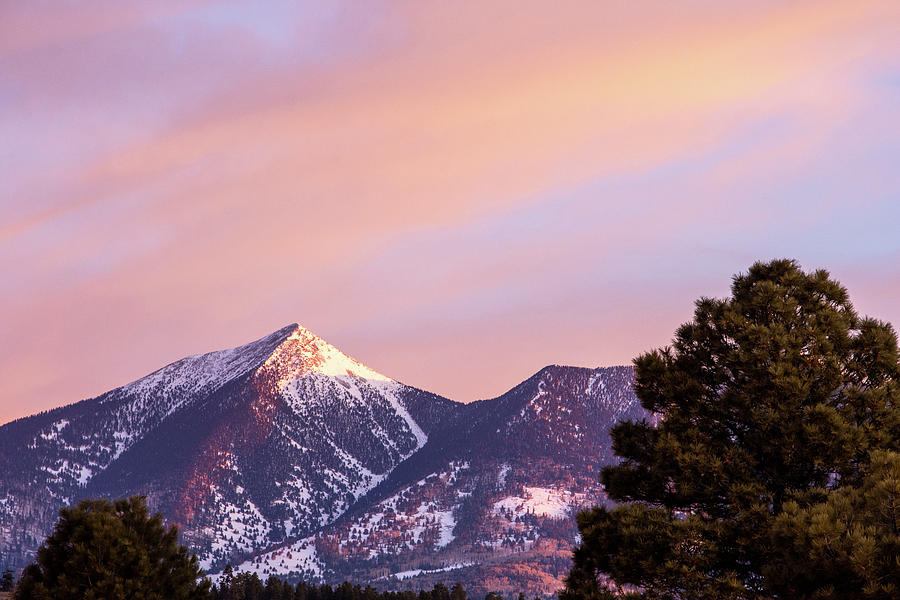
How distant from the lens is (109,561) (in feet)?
191

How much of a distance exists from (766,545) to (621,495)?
5.91 m

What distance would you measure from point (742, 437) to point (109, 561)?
3665cm

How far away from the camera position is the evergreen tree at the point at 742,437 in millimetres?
35125

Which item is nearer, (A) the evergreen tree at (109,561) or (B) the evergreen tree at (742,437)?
(B) the evergreen tree at (742,437)

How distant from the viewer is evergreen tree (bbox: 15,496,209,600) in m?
57.6

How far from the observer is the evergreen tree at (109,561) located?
189 ft

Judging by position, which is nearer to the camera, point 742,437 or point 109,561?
point 742,437

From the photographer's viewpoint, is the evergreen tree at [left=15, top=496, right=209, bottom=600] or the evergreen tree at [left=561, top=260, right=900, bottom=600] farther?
the evergreen tree at [left=15, top=496, right=209, bottom=600]

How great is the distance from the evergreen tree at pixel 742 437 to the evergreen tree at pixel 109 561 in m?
30.1

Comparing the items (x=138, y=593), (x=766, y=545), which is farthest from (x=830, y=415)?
(x=138, y=593)

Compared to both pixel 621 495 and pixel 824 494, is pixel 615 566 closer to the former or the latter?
pixel 621 495

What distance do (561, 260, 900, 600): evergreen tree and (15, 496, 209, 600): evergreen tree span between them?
3011 cm

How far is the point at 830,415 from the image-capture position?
3494 cm

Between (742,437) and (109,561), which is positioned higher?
(109,561)
